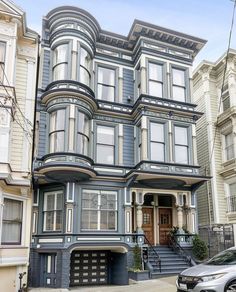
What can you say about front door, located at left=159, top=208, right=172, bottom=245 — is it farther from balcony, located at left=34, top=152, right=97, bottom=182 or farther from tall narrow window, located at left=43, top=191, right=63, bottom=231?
tall narrow window, located at left=43, top=191, right=63, bottom=231

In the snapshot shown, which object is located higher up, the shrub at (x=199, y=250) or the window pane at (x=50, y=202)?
the window pane at (x=50, y=202)

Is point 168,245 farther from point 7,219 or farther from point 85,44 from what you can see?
point 85,44

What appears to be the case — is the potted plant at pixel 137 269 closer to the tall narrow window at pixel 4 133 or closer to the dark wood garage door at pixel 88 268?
the dark wood garage door at pixel 88 268

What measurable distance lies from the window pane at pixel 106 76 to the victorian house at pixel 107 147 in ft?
0.16

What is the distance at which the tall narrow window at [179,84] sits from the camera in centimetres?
1611

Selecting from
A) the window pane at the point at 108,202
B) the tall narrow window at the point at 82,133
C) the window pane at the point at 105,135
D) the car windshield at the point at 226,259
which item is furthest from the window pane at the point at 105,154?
the car windshield at the point at 226,259

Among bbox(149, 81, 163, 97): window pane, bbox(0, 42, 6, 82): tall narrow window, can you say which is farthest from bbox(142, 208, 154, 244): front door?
bbox(0, 42, 6, 82): tall narrow window

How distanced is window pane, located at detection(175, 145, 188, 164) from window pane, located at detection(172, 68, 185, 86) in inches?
133

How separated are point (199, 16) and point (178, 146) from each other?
8513 millimetres

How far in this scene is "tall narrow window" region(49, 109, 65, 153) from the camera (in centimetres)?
1335

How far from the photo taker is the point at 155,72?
15930 mm

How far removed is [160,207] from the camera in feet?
52.8

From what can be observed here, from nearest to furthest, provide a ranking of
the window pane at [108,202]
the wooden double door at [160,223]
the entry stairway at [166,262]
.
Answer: the entry stairway at [166,262] → the window pane at [108,202] → the wooden double door at [160,223]

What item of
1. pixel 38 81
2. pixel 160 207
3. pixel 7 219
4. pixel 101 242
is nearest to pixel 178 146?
pixel 160 207
